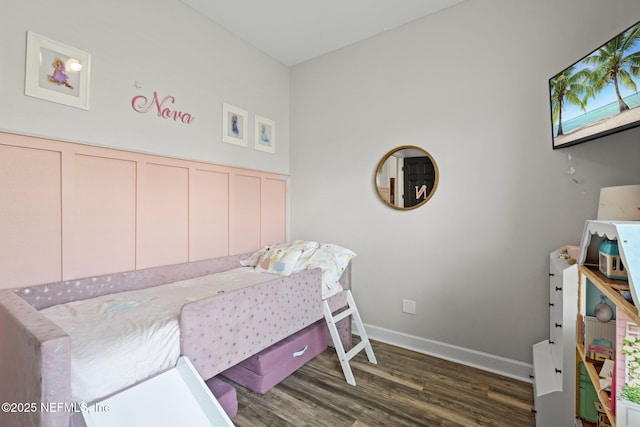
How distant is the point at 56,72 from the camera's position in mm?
1595

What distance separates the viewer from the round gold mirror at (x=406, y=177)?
2360mm

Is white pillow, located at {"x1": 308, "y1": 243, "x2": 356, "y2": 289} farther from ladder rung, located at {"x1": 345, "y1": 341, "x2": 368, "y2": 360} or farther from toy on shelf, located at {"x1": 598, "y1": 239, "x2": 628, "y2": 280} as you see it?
toy on shelf, located at {"x1": 598, "y1": 239, "x2": 628, "y2": 280}

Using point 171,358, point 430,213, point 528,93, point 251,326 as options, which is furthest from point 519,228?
point 171,358

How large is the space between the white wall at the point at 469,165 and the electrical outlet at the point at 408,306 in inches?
2.0

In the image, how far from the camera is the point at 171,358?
4.03 ft

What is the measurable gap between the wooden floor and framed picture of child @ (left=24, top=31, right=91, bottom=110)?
208 centimetres

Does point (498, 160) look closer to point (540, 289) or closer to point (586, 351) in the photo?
point (540, 289)

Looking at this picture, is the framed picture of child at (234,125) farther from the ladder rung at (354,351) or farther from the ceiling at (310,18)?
the ladder rung at (354,351)

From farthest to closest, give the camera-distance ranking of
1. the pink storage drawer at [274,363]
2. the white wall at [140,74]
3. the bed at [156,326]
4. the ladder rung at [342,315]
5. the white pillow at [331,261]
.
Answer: the white pillow at [331,261] < the ladder rung at [342,315] < the pink storage drawer at [274,363] < the white wall at [140,74] < the bed at [156,326]

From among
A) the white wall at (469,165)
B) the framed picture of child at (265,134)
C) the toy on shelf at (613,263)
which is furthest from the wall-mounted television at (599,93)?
the framed picture of child at (265,134)

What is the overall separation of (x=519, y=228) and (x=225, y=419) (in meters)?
2.12

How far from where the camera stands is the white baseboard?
6.56 ft

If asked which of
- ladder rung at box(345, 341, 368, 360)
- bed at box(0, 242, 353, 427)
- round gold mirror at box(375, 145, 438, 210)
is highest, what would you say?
round gold mirror at box(375, 145, 438, 210)

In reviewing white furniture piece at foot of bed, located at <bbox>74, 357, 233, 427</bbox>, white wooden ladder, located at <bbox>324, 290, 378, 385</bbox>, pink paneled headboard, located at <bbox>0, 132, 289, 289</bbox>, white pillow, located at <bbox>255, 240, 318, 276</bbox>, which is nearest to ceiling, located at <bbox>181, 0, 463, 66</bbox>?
pink paneled headboard, located at <bbox>0, 132, 289, 289</bbox>
